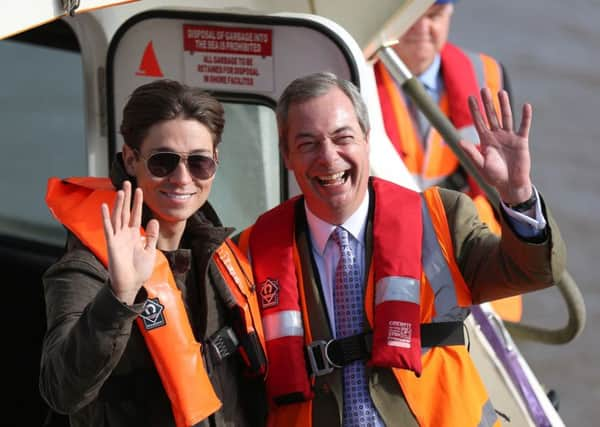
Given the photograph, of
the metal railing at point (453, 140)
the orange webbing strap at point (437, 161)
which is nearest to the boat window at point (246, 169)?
the metal railing at point (453, 140)

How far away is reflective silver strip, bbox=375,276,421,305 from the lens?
283 centimetres

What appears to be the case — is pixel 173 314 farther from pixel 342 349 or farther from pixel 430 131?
pixel 430 131

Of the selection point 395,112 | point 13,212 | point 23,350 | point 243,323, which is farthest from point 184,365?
point 13,212

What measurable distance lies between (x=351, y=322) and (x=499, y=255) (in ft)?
1.15

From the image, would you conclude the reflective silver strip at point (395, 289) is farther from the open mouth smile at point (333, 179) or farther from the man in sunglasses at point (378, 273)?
the open mouth smile at point (333, 179)

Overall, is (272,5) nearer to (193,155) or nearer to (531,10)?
(193,155)

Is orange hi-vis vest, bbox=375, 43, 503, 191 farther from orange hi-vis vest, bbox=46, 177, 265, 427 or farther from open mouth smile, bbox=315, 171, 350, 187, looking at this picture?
orange hi-vis vest, bbox=46, 177, 265, 427

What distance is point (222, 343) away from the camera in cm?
276

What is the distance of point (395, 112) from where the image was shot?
5.18 m

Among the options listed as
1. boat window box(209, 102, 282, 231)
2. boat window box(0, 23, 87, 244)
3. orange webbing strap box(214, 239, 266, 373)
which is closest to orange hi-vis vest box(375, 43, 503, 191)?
boat window box(0, 23, 87, 244)

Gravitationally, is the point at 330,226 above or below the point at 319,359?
above

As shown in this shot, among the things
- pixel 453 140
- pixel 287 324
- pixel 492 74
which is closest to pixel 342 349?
pixel 287 324

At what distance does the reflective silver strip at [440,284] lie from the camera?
114 inches

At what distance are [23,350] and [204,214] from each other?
169cm
